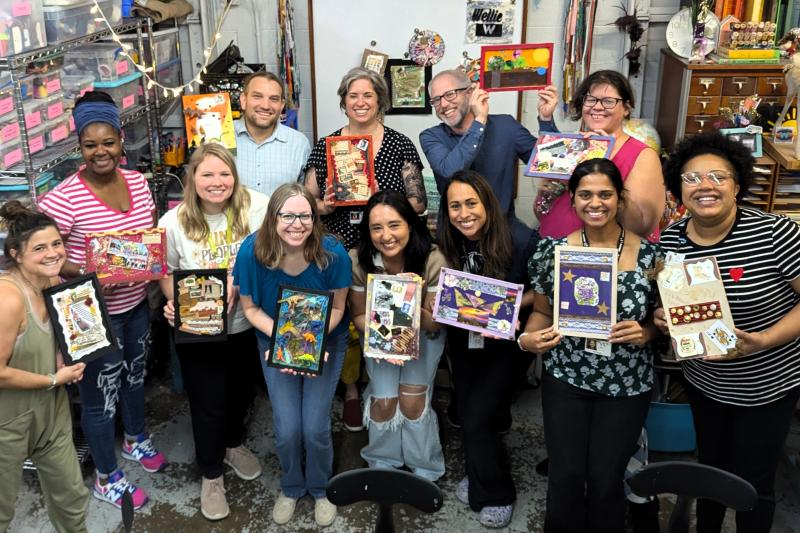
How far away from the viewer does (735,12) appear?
13.9 feet

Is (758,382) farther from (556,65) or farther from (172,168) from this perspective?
(172,168)

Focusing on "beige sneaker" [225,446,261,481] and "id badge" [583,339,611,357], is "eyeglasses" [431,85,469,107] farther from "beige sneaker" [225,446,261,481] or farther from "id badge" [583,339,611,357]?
"beige sneaker" [225,446,261,481]

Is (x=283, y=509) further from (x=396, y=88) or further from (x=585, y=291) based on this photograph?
(x=396, y=88)

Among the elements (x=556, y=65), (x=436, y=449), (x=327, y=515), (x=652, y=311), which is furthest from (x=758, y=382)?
(x=556, y=65)

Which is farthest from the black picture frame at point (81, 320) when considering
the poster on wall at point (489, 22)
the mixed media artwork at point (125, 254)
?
the poster on wall at point (489, 22)

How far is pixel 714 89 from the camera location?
4.26m

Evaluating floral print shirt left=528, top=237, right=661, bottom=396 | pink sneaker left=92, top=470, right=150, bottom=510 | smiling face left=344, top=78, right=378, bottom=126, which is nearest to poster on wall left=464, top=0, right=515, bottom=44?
smiling face left=344, top=78, right=378, bottom=126

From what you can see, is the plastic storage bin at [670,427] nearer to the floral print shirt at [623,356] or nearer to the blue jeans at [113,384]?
the floral print shirt at [623,356]

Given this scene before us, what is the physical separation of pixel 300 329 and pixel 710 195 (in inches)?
62.9

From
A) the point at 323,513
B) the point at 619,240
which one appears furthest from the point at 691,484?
the point at 323,513

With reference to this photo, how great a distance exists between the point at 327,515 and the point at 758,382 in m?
1.82

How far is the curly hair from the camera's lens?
8.73 ft

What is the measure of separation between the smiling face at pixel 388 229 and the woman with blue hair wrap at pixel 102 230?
100 cm

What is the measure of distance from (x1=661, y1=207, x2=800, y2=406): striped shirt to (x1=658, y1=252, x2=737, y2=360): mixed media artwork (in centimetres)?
6
